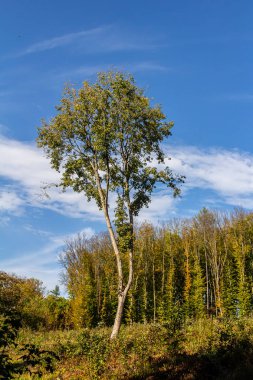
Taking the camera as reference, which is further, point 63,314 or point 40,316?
point 63,314

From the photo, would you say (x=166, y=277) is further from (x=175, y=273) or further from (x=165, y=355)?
(x=165, y=355)

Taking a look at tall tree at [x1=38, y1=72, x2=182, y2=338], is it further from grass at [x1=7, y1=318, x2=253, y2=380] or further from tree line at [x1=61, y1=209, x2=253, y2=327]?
tree line at [x1=61, y1=209, x2=253, y2=327]

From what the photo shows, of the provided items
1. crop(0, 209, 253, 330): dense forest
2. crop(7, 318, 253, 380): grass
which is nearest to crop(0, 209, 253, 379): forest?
crop(0, 209, 253, 330): dense forest

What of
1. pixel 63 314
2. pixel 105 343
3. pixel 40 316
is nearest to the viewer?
pixel 105 343

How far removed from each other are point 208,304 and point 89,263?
15.6 m

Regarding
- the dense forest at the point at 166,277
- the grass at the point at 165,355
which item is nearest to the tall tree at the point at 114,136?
the grass at the point at 165,355

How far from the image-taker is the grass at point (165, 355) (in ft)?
38.1

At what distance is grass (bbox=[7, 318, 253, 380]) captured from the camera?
11609 mm

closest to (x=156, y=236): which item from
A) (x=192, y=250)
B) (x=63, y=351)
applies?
(x=192, y=250)

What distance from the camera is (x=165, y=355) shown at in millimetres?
13422

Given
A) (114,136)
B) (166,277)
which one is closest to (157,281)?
(166,277)

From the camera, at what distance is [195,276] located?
47344 mm

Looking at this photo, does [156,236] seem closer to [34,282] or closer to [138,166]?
[34,282]

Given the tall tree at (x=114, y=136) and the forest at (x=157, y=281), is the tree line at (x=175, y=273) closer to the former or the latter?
the forest at (x=157, y=281)
